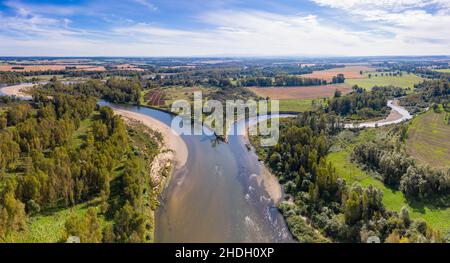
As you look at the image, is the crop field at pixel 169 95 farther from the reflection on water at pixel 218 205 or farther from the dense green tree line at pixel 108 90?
the reflection on water at pixel 218 205

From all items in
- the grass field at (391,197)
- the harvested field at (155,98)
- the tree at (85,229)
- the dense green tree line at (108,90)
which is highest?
the dense green tree line at (108,90)

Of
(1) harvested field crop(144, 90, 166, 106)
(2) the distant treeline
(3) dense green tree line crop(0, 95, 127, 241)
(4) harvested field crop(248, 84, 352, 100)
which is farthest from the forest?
(2) the distant treeline

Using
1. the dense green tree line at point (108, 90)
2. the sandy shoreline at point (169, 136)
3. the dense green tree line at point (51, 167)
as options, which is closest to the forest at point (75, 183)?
the dense green tree line at point (51, 167)

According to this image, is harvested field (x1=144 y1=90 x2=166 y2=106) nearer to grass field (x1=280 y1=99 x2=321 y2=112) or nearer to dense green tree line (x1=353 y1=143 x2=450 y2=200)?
grass field (x1=280 y1=99 x2=321 y2=112)

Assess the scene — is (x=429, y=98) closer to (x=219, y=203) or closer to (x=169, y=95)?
(x=169, y=95)
